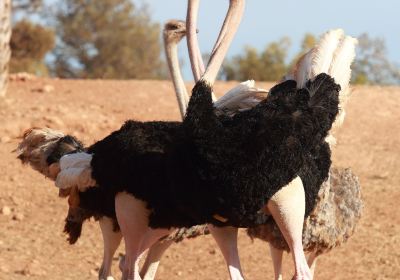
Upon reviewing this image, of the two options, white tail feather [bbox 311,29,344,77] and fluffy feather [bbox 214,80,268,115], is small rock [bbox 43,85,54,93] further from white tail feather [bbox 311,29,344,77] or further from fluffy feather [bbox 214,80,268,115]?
fluffy feather [bbox 214,80,268,115]

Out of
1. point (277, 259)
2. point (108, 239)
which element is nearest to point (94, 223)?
point (108, 239)

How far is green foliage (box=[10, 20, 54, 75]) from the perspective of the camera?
A: 63.0ft

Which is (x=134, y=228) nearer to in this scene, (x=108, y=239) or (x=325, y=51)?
(x=108, y=239)

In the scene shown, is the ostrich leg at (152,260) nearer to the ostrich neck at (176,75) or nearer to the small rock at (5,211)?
the ostrich neck at (176,75)

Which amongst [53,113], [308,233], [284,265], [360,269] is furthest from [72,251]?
[53,113]

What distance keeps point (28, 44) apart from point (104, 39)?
6358mm

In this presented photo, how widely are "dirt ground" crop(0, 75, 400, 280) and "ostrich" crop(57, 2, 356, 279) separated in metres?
2.07

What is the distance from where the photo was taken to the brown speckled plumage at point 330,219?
235 inches

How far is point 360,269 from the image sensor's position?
7965 millimetres

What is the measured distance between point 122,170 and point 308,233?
1.25 m

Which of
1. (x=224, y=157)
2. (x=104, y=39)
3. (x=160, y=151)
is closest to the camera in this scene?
(x=224, y=157)

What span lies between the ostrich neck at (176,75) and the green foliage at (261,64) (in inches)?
571

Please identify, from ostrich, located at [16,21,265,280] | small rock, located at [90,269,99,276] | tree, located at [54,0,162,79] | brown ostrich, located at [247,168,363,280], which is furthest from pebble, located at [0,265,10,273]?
tree, located at [54,0,162,79]

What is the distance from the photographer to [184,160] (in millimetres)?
4910
